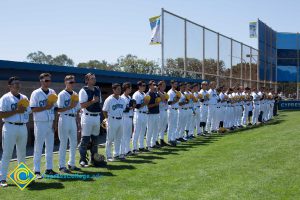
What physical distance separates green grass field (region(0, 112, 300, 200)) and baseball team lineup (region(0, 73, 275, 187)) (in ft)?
1.65

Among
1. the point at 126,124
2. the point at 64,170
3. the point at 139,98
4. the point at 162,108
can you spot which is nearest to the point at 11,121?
the point at 64,170

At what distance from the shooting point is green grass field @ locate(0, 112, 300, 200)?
646 centimetres

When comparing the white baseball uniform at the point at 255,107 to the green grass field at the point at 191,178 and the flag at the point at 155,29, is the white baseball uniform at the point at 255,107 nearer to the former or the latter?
the flag at the point at 155,29

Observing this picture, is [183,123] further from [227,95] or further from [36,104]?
[36,104]

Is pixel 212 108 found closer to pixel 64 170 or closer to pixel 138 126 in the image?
pixel 138 126

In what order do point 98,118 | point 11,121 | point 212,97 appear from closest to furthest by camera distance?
point 11,121, point 98,118, point 212,97

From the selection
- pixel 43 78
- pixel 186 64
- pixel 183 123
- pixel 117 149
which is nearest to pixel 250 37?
pixel 186 64

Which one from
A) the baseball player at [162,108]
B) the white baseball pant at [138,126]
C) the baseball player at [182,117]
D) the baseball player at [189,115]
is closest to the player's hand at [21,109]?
the white baseball pant at [138,126]

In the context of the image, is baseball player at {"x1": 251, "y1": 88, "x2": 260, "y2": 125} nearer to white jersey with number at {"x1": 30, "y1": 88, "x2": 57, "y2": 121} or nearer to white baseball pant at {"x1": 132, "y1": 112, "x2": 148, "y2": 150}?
white baseball pant at {"x1": 132, "y1": 112, "x2": 148, "y2": 150}

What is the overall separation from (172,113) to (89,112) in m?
4.96

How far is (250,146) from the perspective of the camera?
11820 mm

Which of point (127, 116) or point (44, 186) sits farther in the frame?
point (127, 116)

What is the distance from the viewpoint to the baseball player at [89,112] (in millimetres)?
8742

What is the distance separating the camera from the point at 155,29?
19984 mm
